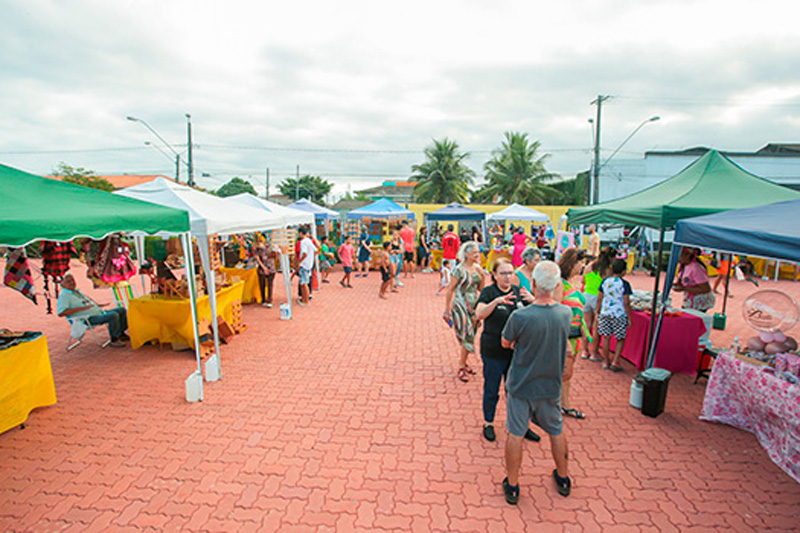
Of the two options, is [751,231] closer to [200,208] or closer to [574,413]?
[574,413]

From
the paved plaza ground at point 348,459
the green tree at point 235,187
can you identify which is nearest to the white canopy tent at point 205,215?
the paved plaza ground at point 348,459

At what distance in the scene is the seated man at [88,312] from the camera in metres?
6.30

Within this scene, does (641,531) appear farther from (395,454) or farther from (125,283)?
(125,283)

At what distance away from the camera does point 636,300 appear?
588 cm

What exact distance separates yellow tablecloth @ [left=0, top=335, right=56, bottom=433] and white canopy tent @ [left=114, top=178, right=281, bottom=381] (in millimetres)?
1657

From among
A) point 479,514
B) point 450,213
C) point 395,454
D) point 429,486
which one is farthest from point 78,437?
point 450,213

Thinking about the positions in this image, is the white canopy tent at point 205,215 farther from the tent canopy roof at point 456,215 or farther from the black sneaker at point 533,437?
the tent canopy roof at point 456,215

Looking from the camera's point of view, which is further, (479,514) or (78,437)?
(78,437)

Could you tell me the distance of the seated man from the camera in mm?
6297

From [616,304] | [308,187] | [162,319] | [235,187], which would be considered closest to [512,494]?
[616,304]

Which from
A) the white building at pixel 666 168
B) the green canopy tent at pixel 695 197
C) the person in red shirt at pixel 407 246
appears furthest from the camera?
the white building at pixel 666 168

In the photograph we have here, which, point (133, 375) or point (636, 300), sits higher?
point (636, 300)

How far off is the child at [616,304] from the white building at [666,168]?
78.7 ft

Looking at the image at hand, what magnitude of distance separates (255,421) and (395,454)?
1622 millimetres
